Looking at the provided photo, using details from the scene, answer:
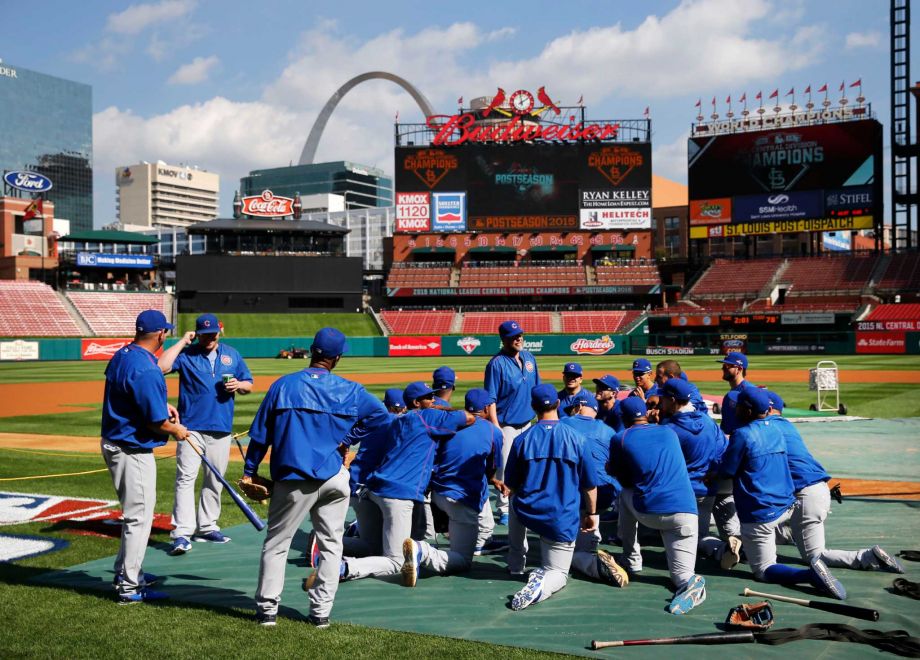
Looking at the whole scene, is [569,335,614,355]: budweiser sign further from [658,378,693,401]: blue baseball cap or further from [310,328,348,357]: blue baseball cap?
[310,328,348,357]: blue baseball cap

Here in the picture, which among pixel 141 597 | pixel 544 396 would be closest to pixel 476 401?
pixel 544 396

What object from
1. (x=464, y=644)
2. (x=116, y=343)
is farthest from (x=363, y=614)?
(x=116, y=343)

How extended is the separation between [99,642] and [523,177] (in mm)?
73016

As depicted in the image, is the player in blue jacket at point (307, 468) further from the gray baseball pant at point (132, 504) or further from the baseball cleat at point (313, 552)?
the gray baseball pant at point (132, 504)

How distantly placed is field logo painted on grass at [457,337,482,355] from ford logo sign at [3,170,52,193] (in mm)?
54040

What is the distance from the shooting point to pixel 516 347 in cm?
1015

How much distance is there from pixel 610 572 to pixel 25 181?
96680 millimetres

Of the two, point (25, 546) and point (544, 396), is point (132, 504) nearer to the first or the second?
point (25, 546)

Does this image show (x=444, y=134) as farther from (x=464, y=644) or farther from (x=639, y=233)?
(x=464, y=644)

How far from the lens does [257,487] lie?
6.16 m

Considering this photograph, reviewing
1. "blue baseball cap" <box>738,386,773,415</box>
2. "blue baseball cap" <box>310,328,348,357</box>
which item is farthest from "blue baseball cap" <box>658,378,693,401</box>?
"blue baseball cap" <box>310,328,348,357</box>

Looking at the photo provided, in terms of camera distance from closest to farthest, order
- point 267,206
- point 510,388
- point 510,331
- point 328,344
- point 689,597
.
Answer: point 328,344 < point 689,597 < point 510,331 < point 510,388 < point 267,206

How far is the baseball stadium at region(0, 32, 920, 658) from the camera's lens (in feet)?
20.5

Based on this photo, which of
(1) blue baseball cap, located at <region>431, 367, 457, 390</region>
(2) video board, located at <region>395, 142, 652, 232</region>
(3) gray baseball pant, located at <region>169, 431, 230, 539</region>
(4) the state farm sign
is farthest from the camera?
(4) the state farm sign
